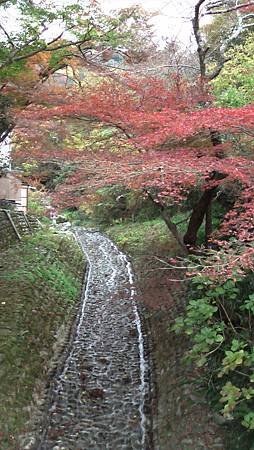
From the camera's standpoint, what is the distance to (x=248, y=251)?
4.45 meters

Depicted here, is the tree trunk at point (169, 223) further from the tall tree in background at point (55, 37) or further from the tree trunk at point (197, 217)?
the tall tree in background at point (55, 37)

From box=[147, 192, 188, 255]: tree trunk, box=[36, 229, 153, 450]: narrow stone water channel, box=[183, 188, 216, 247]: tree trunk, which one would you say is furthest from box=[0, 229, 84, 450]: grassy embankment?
box=[183, 188, 216, 247]: tree trunk

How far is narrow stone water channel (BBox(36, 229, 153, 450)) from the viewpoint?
18.5 feet

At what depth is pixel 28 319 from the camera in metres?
7.90

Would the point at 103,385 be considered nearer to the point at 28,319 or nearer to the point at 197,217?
the point at 28,319

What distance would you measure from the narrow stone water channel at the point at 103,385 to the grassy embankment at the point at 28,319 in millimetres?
319

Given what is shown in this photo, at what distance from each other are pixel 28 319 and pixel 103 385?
6.11 feet

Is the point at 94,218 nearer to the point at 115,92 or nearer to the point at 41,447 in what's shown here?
the point at 115,92

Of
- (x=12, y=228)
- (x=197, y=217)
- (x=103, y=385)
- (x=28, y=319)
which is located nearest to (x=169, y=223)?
(x=197, y=217)

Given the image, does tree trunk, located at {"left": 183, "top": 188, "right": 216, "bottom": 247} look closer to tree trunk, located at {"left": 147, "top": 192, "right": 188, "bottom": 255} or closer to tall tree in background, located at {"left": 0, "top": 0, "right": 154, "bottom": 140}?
tree trunk, located at {"left": 147, "top": 192, "right": 188, "bottom": 255}

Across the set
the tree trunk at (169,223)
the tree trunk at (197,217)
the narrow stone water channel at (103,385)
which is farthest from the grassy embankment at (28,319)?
the tree trunk at (197,217)

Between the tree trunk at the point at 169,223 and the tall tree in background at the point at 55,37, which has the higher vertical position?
the tall tree in background at the point at 55,37

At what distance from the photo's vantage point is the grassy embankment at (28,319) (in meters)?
5.86

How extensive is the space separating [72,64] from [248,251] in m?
7.19
